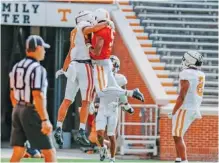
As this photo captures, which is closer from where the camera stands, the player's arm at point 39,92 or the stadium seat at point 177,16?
the player's arm at point 39,92

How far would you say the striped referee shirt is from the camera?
10.7 metres

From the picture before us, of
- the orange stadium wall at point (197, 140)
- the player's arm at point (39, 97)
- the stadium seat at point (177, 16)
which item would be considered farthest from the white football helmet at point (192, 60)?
the stadium seat at point (177, 16)

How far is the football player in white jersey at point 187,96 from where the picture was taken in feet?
45.6

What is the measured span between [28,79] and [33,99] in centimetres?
25

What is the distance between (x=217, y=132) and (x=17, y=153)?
29.5 feet

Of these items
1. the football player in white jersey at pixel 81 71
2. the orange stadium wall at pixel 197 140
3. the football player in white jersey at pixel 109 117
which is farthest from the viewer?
the orange stadium wall at pixel 197 140

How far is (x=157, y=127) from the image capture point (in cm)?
1952

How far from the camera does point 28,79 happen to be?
10734 millimetres

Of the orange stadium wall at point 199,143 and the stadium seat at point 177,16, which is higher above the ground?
the stadium seat at point 177,16

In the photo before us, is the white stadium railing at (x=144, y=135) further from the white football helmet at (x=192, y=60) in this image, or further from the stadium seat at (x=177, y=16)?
the white football helmet at (x=192, y=60)

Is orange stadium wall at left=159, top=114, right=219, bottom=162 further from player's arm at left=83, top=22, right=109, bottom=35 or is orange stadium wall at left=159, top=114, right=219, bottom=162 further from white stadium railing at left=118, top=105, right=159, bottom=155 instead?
player's arm at left=83, top=22, right=109, bottom=35

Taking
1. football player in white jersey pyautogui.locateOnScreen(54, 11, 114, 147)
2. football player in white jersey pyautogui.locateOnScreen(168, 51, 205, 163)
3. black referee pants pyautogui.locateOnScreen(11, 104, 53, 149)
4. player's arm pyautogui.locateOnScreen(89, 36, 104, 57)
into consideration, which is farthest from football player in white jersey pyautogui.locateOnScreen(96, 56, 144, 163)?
black referee pants pyautogui.locateOnScreen(11, 104, 53, 149)

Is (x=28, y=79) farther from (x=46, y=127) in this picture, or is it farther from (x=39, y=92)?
(x=46, y=127)

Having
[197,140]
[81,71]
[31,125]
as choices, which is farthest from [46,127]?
[197,140]
